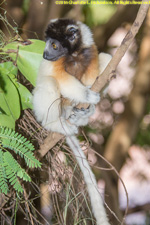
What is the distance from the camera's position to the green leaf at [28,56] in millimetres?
1502

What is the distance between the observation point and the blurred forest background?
167 centimetres

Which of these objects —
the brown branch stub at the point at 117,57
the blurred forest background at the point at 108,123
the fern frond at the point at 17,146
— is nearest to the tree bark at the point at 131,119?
the blurred forest background at the point at 108,123

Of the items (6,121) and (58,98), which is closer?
(6,121)

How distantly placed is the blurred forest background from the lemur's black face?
223mm

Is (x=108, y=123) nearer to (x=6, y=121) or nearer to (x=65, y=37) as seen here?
(x=65, y=37)

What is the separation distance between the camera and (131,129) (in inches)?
133

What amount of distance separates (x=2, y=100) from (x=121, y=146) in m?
2.20

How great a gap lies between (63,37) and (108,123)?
2.18 m

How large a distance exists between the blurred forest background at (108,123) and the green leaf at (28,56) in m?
0.11

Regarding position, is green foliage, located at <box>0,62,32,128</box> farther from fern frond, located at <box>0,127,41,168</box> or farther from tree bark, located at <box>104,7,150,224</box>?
tree bark, located at <box>104,7,150,224</box>

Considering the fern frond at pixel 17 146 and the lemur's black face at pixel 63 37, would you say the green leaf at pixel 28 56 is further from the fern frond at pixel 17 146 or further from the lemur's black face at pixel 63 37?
the fern frond at pixel 17 146

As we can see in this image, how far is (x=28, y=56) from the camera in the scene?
60.8 inches

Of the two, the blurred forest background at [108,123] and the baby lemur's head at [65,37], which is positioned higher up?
the baby lemur's head at [65,37]

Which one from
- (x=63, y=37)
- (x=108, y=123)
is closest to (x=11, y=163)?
(x=63, y=37)
